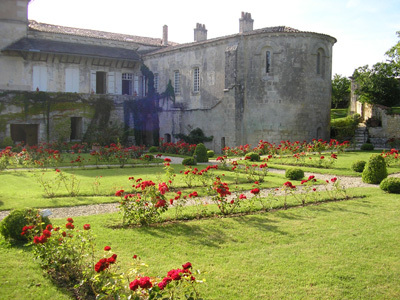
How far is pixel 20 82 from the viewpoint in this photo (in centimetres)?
2928

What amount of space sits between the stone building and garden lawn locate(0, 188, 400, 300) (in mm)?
17279

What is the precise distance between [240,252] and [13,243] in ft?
11.7

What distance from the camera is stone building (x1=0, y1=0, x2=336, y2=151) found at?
2534 centimetres

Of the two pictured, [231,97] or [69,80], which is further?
[69,80]

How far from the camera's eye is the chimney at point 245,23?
26.8 m

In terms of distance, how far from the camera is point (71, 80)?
31.0 meters

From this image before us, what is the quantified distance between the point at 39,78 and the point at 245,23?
14962mm

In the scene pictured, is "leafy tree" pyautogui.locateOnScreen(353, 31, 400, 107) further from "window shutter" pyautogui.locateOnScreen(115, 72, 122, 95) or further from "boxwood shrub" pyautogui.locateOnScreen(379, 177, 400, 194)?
"boxwood shrub" pyautogui.locateOnScreen(379, 177, 400, 194)

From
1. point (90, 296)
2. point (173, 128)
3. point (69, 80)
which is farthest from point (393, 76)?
point (90, 296)

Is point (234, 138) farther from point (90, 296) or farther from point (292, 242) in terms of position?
point (90, 296)

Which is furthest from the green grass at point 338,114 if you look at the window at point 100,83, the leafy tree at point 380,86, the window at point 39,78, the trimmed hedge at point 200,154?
the window at point 39,78

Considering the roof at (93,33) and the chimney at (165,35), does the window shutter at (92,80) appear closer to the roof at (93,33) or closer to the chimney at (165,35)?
the roof at (93,33)

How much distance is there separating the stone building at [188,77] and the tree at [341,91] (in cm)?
1385

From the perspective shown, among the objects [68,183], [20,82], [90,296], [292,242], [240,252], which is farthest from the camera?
[20,82]
